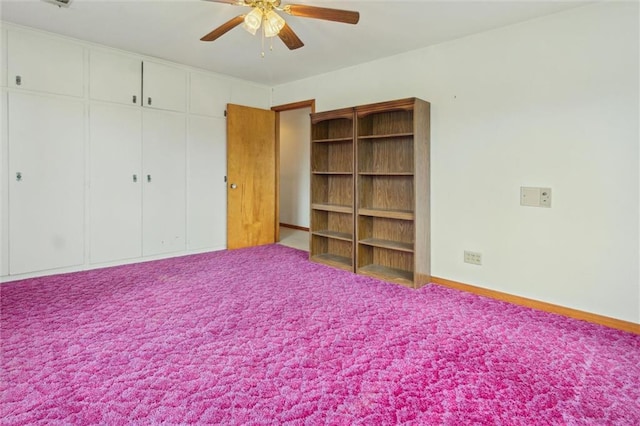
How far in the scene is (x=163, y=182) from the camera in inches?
176

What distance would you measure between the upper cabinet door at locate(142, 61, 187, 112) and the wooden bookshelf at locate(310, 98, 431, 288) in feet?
5.56

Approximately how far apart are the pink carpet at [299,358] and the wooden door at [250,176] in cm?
186

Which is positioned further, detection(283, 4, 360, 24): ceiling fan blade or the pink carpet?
detection(283, 4, 360, 24): ceiling fan blade

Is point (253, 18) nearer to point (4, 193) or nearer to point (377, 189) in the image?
point (377, 189)

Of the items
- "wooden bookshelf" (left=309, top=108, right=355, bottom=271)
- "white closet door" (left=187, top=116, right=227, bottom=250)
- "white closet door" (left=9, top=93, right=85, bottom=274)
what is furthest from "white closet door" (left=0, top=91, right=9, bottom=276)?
"wooden bookshelf" (left=309, top=108, right=355, bottom=271)

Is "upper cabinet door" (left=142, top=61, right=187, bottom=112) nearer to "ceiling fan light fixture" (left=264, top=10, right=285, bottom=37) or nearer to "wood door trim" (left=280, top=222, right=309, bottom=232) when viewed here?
"ceiling fan light fixture" (left=264, top=10, right=285, bottom=37)

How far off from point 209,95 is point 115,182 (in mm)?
1639

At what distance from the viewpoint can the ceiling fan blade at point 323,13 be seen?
2373 millimetres

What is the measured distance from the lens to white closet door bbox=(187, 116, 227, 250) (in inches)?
187

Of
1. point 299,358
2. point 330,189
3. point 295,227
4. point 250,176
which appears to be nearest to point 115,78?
point 250,176

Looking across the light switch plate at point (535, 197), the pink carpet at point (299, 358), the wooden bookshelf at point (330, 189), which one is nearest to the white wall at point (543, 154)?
the light switch plate at point (535, 197)

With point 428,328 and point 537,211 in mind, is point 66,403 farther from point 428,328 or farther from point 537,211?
point 537,211

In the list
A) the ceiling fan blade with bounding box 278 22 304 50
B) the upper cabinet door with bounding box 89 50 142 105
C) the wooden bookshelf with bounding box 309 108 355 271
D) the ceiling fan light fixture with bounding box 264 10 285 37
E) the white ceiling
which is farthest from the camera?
the wooden bookshelf with bounding box 309 108 355 271

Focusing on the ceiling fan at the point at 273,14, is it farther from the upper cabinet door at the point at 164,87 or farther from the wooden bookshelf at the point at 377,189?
the upper cabinet door at the point at 164,87
